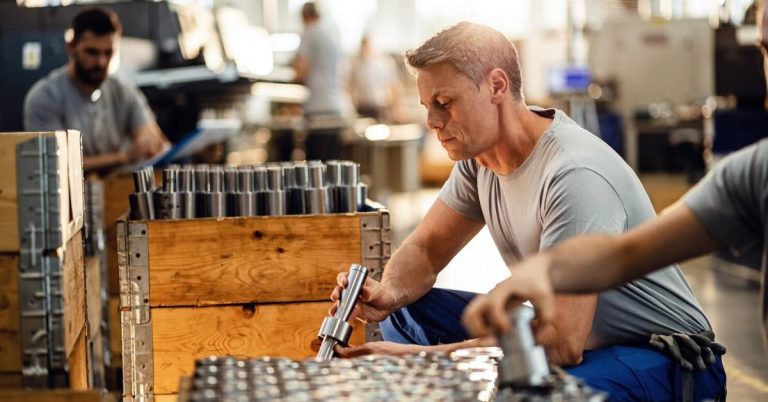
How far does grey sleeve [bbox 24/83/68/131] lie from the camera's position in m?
4.66

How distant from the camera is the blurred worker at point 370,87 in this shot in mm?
11594

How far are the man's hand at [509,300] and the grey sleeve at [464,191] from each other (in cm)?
137

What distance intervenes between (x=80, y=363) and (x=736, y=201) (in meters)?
1.68

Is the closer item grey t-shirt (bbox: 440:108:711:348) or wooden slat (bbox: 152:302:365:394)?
grey t-shirt (bbox: 440:108:711:348)

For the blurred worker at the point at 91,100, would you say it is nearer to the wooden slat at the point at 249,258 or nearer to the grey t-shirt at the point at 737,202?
the wooden slat at the point at 249,258

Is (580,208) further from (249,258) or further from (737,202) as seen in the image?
(249,258)

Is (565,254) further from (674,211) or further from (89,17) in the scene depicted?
(89,17)

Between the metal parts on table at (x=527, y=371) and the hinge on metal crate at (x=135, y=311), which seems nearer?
the metal parts on table at (x=527, y=371)

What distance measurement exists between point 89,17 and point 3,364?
9.78ft

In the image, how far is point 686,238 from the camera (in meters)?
1.71

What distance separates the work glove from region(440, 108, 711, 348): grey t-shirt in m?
0.05

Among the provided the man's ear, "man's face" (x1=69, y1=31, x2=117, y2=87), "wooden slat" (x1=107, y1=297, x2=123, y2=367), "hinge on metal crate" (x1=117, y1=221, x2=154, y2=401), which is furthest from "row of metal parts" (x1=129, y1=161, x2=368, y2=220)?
"man's face" (x1=69, y1=31, x2=117, y2=87)

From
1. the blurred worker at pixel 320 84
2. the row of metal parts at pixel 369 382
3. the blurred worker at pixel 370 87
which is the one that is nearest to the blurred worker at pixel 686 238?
the row of metal parts at pixel 369 382

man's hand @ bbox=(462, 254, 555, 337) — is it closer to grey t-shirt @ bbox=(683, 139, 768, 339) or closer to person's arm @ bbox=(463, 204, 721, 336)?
person's arm @ bbox=(463, 204, 721, 336)
